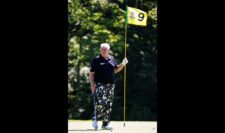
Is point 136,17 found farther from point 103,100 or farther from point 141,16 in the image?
point 103,100

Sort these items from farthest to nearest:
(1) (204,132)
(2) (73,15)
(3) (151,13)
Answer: (2) (73,15) < (3) (151,13) < (1) (204,132)

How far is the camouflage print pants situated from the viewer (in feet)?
37.3

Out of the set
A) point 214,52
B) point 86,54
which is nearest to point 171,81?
point 214,52

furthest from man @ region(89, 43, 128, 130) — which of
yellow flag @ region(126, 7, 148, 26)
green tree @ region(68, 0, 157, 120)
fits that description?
green tree @ region(68, 0, 157, 120)

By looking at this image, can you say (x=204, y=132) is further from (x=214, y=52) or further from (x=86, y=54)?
(x=86, y=54)

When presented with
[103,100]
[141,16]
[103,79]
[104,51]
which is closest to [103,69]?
[103,79]

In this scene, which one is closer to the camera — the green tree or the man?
the man

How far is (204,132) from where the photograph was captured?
779 centimetres

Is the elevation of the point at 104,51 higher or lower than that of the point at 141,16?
lower

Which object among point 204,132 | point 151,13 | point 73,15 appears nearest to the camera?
point 204,132

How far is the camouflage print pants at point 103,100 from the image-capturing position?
11367mm

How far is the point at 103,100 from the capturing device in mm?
11469

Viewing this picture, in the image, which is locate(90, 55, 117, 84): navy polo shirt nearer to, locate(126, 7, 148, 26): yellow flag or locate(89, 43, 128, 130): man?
locate(89, 43, 128, 130): man
